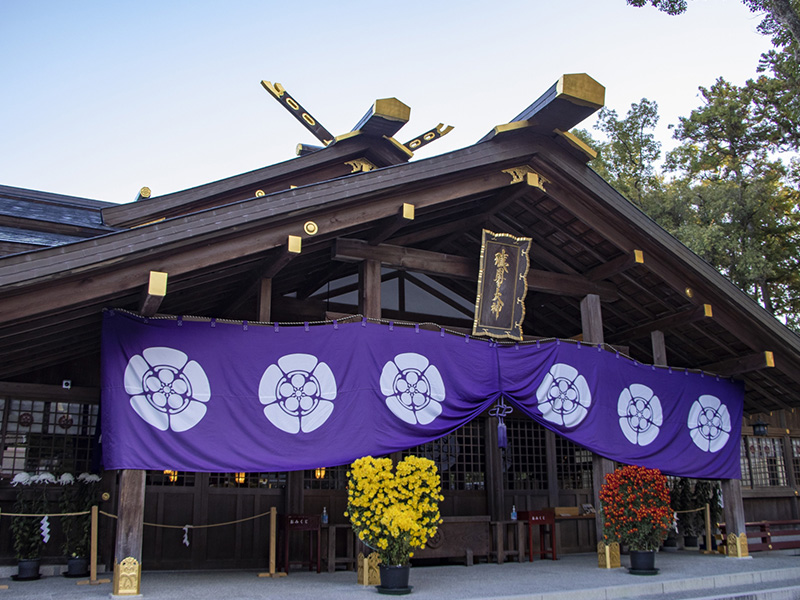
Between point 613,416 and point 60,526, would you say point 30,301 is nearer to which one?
point 60,526

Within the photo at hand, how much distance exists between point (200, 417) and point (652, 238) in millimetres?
7387

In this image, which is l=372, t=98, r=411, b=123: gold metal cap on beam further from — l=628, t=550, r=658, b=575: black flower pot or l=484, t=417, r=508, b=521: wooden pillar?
l=628, t=550, r=658, b=575: black flower pot

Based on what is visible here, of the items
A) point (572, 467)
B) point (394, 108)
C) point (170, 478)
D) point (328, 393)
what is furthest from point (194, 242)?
point (572, 467)

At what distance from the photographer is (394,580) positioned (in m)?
7.32

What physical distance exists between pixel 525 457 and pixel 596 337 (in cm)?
314

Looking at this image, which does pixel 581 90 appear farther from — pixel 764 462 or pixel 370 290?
pixel 764 462

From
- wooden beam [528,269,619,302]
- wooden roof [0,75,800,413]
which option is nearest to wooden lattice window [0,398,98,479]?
wooden roof [0,75,800,413]

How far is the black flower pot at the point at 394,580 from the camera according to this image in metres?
7.30

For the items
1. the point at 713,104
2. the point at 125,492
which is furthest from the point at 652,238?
the point at 713,104

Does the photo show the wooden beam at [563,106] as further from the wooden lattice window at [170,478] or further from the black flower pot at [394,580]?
the wooden lattice window at [170,478]

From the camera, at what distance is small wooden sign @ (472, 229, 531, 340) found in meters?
9.86

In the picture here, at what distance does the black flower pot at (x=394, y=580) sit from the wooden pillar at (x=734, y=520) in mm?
6832

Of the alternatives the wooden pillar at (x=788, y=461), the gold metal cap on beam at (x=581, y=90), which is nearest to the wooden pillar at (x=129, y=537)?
the gold metal cap on beam at (x=581, y=90)

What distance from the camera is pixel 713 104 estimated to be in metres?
22.8
